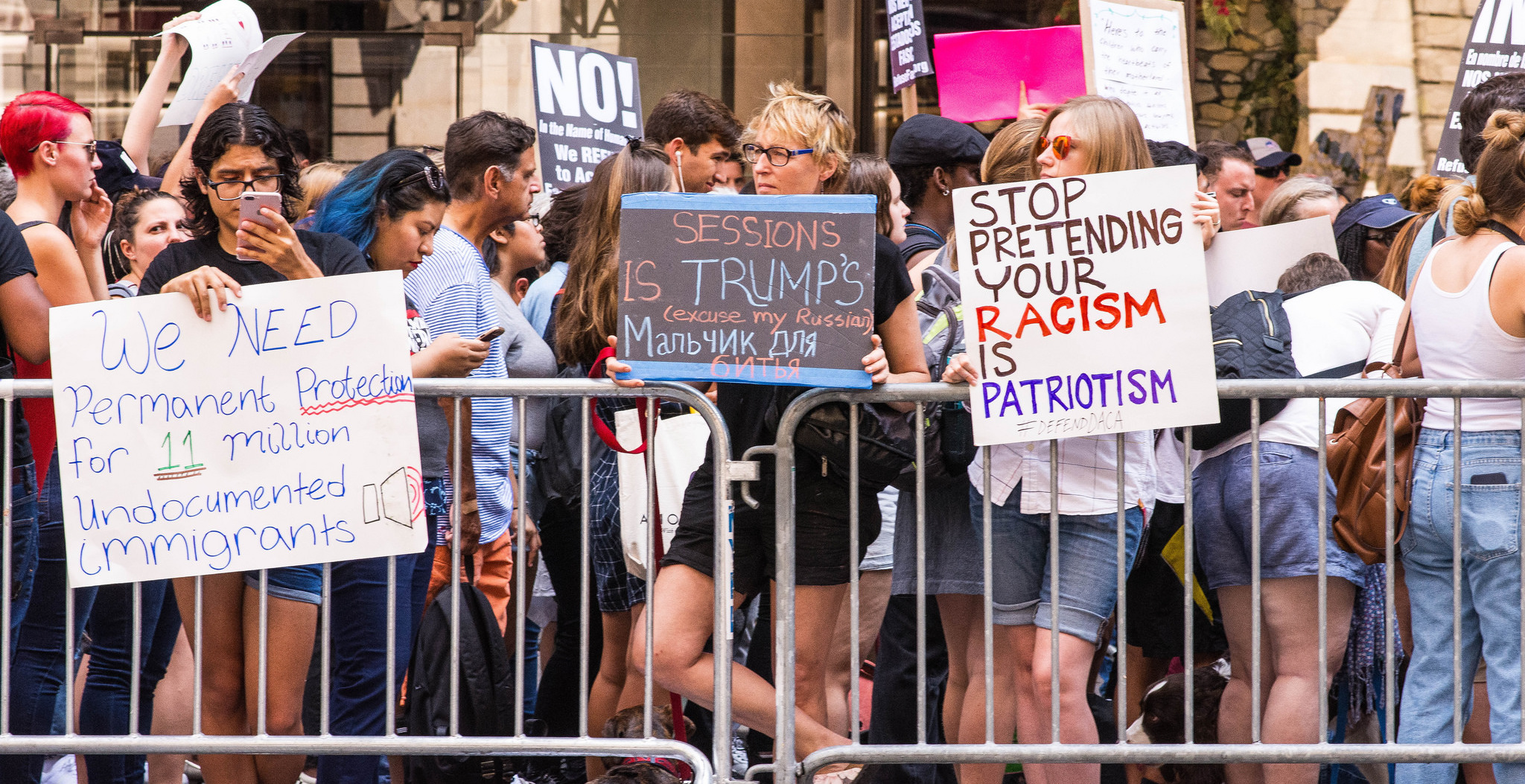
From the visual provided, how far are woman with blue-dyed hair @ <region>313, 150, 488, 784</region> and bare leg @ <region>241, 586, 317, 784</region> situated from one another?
0.10 meters

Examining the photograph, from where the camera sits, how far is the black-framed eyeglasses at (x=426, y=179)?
437 centimetres

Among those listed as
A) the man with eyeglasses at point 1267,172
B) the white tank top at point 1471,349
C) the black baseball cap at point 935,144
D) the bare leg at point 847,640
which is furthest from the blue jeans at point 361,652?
the man with eyeglasses at point 1267,172

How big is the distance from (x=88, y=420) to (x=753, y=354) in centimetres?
167

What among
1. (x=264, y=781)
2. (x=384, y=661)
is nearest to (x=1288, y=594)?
(x=384, y=661)

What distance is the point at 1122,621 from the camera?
12.3 ft

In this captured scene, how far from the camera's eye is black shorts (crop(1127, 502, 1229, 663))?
4.94 metres

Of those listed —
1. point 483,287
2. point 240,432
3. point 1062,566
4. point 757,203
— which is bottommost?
point 1062,566

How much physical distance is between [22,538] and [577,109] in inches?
142

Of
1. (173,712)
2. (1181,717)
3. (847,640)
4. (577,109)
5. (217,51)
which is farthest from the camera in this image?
(577,109)

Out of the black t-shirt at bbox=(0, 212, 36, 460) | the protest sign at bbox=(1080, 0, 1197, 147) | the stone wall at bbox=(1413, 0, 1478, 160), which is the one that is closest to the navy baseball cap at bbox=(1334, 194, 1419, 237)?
the protest sign at bbox=(1080, 0, 1197, 147)

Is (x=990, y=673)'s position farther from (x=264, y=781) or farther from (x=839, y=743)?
(x=264, y=781)

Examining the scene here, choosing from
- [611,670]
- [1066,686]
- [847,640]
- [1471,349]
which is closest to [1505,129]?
[1471,349]

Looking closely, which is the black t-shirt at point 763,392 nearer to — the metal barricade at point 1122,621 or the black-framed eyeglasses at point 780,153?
the metal barricade at point 1122,621

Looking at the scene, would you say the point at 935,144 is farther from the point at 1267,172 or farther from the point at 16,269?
the point at 16,269
